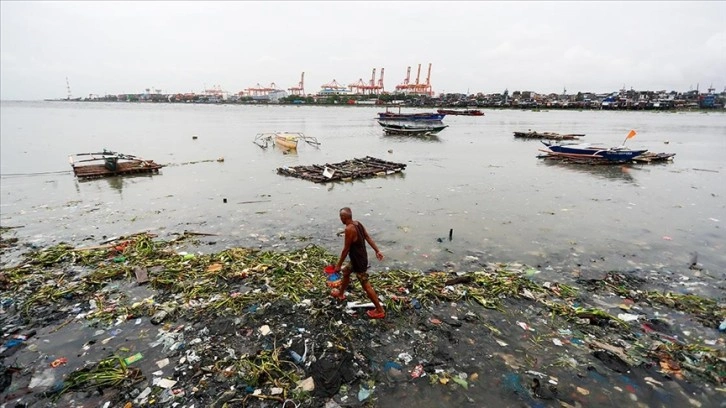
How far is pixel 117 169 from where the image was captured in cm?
1780

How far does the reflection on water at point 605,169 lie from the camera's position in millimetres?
17469

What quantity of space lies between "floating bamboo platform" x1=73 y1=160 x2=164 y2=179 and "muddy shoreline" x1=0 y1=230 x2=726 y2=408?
11.8m

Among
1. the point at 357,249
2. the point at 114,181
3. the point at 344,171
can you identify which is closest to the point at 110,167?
the point at 114,181

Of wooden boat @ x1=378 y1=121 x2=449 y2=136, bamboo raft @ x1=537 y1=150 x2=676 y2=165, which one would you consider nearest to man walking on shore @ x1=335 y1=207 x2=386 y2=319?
bamboo raft @ x1=537 y1=150 x2=676 y2=165

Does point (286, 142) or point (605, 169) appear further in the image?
point (286, 142)

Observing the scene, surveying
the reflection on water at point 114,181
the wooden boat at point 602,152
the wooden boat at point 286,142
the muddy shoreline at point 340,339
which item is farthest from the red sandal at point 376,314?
the wooden boat at point 286,142

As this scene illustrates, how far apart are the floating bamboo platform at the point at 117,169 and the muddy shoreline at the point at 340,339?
38.8 ft

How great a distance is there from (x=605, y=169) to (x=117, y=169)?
25652 mm

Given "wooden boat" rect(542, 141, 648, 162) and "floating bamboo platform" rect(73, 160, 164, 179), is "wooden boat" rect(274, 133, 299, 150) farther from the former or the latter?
"wooden boat" rect(542, 141, 648, 162)

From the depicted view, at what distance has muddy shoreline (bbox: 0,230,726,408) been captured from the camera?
13.7 feet

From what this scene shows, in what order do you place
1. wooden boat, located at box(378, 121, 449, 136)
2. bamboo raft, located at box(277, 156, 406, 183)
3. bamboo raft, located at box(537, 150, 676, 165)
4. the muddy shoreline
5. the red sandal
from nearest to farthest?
1. the muddy shoreline
2. the red sandal
3. bamboo raft, located at box(277, 156, 406, 183)
4. bamboo raft, located at box(537, 150, 676, 165)
5. wooden boat, located at box(378, 121, 449, 136)

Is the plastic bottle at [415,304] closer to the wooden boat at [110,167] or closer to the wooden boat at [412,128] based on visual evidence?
the wooden boat at [110,167]

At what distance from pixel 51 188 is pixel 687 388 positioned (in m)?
20.8

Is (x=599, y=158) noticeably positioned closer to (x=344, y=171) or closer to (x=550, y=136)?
(x=344, y=171)
